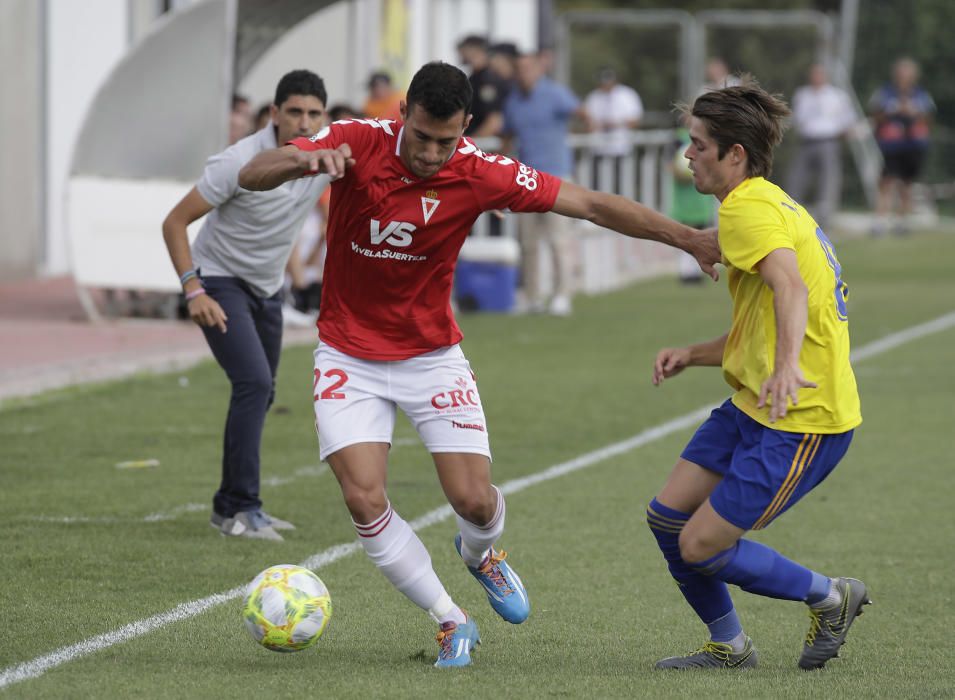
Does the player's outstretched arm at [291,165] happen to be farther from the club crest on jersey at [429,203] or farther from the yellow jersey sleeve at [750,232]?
the yellow jersey sleeve at [750,232]

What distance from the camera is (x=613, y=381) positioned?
13.5 metres

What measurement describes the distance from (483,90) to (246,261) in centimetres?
1075

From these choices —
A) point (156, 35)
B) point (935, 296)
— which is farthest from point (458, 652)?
point (935, 296)

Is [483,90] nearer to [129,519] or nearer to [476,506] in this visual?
[129,519]

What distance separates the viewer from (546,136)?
701 inches

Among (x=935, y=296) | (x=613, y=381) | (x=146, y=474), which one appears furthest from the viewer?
(x=935, y=296)

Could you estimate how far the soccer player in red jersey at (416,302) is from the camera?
6.02 metres

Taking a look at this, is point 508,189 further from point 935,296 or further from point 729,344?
point 935,296

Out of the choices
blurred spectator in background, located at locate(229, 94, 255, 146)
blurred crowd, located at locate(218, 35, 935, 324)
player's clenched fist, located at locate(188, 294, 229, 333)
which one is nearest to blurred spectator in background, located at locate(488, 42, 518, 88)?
blurred crowd, located at locate(218, 35, 935, 324)

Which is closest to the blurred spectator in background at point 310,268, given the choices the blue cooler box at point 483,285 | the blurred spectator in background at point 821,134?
the blue cooler box at point 483,285

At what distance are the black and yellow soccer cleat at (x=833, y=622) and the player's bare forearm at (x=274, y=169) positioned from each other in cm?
223

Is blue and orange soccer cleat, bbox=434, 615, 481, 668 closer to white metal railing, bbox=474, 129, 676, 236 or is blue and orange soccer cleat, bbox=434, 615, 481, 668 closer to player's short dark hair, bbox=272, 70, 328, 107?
player's short dark hair, bbox=272, 70, 328, 107

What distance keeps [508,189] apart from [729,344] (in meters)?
0.94

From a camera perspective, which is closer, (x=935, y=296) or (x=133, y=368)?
(x=133, y=368)
